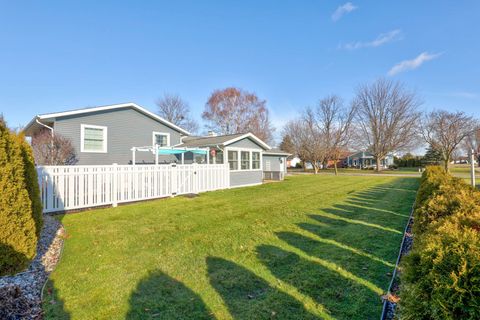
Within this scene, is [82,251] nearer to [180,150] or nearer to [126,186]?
[126,186]

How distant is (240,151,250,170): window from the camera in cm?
1554

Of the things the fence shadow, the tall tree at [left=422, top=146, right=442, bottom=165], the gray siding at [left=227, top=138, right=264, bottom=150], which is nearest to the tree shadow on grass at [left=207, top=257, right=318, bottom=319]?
the fence shadow

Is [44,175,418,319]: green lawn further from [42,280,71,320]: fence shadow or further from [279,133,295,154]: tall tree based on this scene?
[279,133,295,154]: tall tree

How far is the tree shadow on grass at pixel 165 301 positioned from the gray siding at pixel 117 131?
37.3ft

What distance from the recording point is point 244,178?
1544cm

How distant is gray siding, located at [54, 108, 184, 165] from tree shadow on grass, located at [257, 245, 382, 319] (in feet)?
39.1

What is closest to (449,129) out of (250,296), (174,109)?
→ (250,296)

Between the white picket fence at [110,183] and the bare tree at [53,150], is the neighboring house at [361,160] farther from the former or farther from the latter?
the bare tree at [53,150]

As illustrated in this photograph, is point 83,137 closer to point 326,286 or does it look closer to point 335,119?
point 326,286

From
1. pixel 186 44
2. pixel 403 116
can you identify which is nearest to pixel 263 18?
pixel 186 44

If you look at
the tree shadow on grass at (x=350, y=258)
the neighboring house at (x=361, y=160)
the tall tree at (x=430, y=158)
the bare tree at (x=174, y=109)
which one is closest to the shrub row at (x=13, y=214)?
the tree shadow on grass at (x=350, y=258)

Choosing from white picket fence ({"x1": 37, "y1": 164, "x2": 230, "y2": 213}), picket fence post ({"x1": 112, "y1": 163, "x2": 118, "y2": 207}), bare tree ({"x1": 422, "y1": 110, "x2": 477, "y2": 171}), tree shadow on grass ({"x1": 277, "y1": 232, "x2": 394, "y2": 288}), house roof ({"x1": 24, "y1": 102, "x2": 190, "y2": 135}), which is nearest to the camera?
tree shadow on grass ({"x1": 277, "y1": 232, "x2": 394, "y2": 288})

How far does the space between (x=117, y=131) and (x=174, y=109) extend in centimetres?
2557

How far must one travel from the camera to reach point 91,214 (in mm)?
7152
